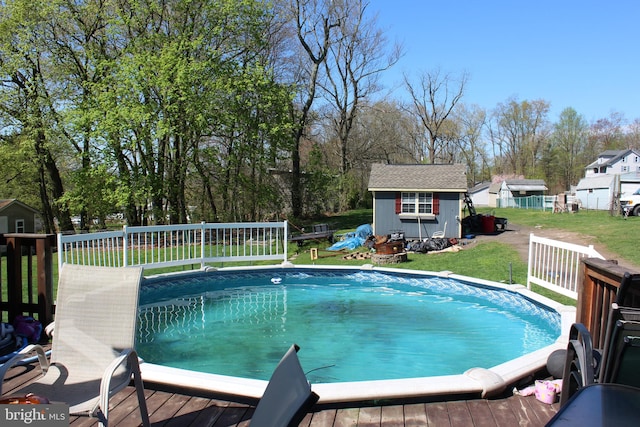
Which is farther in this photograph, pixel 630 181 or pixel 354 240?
pixel 630 181

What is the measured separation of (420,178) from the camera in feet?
57.8

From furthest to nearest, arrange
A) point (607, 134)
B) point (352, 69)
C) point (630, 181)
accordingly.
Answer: point (607, 134) < point (630, 181) < point (352, 69)

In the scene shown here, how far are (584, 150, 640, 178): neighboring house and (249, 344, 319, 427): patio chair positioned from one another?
161 ft

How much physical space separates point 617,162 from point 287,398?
51.0 meters

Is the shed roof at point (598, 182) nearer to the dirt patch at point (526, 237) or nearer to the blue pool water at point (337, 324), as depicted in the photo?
the dirt patch at point (526, 237)

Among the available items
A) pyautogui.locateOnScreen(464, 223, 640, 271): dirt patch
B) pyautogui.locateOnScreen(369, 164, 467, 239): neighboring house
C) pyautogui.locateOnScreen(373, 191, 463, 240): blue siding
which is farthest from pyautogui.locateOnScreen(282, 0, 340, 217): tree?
pyautogui.locateOnScreen(464, 223, 640, 271): dirt patch

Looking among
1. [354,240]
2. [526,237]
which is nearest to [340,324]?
[354,240]

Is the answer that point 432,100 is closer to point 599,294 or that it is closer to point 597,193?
point 597,193

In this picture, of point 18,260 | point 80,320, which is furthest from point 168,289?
point 80,320

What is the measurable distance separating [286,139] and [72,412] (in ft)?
55.6

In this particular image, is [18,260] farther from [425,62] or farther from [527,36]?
[425,62]

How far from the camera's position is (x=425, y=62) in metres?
35.5

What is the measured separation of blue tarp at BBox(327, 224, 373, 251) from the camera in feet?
51.6

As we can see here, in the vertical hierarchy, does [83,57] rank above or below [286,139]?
above
